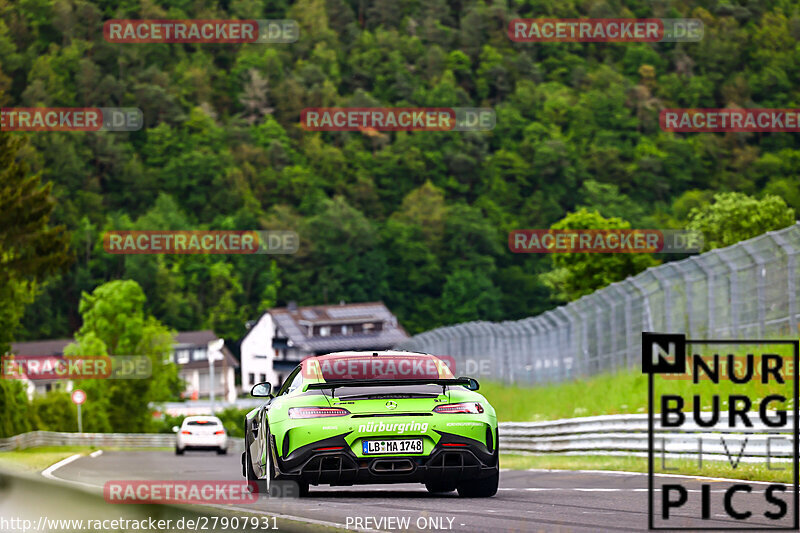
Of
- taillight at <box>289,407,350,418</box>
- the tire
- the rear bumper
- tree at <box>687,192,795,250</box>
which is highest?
tree at <box>687,192,795,250</box>

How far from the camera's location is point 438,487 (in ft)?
41.6

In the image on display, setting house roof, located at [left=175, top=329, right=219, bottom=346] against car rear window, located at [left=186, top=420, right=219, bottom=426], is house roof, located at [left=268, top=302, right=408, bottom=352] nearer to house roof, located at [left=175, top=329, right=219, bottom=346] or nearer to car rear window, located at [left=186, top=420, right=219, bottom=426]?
house roof, located at [left=175, top=329, right=219, bottom=346]

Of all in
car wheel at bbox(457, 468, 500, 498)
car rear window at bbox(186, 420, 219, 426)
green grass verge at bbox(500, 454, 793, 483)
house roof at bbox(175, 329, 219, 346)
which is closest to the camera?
car wheel at bbox(457, 468, 500, 498)

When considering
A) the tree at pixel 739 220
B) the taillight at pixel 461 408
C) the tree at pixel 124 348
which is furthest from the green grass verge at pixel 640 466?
the tree at pixel 739 220

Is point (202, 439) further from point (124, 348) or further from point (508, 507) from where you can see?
point (124, 348)

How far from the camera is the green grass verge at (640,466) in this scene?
15.6 meters

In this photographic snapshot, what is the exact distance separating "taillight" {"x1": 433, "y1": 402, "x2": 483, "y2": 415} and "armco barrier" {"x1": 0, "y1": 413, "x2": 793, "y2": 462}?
4980mm

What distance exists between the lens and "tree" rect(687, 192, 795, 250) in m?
106

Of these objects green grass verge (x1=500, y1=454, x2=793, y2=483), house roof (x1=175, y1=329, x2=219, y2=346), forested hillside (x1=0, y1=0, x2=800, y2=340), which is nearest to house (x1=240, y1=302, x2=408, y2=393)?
house roof (x1=175, y1=329, x2=219, y2=346)

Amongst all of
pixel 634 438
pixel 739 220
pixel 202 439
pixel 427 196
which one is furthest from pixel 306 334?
pixel 634 438

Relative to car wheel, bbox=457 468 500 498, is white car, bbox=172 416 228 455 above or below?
below

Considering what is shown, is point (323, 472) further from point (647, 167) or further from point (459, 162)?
point (459, 162)

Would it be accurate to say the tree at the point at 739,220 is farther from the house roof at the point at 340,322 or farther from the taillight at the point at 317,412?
the taillight at the point at 317,412

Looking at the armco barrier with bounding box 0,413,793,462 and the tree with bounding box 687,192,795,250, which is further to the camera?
the tree with bounding box 687,192,795,250
